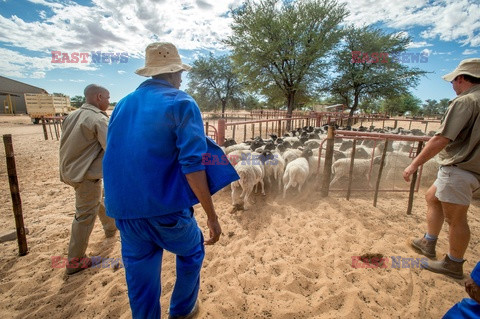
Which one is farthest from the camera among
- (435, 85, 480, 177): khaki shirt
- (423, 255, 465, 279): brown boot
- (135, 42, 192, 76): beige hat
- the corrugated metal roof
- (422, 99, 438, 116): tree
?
(422, 99, 438, 116): tree

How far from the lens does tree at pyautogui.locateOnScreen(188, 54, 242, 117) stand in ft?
111

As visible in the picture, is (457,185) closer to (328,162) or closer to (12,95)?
(328,162)

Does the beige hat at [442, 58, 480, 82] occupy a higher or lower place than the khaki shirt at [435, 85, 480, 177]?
higher

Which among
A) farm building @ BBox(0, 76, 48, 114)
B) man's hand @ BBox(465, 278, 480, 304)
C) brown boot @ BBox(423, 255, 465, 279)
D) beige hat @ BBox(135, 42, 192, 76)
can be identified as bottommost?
brown boot @ BBox(423, 255, 465, 279)

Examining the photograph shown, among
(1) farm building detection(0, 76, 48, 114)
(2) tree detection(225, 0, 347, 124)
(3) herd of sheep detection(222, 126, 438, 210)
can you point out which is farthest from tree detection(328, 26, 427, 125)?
(1) farm building detection(0, 76, 48, 114)

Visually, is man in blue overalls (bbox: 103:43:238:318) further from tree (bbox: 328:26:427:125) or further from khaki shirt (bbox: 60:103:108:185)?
tree (bbox: 328:26:427:125)

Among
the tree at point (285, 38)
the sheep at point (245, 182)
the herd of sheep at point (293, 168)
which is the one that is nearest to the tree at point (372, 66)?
the tree at point (285, 38)

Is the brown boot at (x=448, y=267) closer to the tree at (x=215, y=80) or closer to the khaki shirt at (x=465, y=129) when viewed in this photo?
the khaki shirt at (x=465, y=129)

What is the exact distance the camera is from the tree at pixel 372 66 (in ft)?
63.3

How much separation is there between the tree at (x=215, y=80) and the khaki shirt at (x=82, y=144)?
32.8 metres

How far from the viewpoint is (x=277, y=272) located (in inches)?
107

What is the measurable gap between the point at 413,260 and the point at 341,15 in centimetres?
1865

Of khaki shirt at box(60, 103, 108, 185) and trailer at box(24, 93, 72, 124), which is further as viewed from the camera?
trailer at box(24, 93, 72, 124)

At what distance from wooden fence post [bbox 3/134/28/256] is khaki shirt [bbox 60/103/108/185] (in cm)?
85
